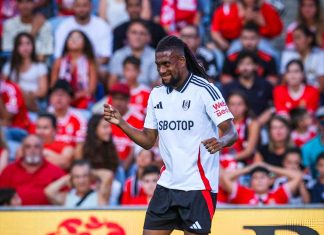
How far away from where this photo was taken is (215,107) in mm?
6141

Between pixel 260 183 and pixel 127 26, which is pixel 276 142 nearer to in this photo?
pixel 260 183

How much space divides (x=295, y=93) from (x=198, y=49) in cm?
142

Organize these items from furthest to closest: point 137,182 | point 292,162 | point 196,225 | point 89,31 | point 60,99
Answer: point 89,31 → point 60,99 → point 292,162 → point 137,182 → point 196,225

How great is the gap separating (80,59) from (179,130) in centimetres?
603

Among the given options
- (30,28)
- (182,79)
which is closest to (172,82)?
(182,79)

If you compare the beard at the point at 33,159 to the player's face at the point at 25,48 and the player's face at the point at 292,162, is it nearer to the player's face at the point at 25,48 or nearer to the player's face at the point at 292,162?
the player's face at the point at 25,48

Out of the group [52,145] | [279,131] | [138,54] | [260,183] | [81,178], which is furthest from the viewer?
[138,54]

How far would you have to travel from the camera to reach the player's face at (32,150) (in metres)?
10.1

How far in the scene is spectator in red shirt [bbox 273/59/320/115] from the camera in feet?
38.1

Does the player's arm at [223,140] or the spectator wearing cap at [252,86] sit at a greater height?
the spectator wearing cap at [252,86]

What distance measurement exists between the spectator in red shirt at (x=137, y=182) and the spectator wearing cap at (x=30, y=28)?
9.59 feet

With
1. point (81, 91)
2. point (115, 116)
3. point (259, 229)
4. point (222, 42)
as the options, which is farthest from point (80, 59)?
point (115, 116)

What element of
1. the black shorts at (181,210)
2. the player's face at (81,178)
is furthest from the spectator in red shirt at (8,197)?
the black shorts at (181,210)

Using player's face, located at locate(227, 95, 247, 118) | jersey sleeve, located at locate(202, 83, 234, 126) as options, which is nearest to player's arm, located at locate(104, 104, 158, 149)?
jersey sleeve, located at locate(202, 83, 234, 126)
